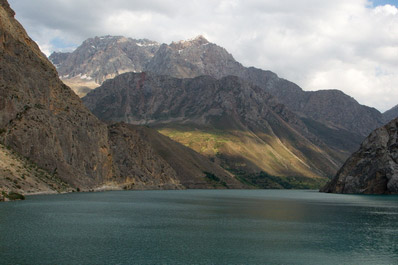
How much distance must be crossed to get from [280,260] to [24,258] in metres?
30.4

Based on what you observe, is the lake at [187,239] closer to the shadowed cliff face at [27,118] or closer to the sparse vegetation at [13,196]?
the sparse vegetation at [13,196]

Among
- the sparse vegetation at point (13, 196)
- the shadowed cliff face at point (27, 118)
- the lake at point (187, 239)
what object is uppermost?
the shadowed cliff face at point (27, 118)

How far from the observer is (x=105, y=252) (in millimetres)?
55125

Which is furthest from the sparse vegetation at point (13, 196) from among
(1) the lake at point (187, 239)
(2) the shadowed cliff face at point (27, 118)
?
(2) the shadowed cliff face at point (27, 118)

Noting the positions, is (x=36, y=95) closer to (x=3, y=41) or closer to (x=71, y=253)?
(x=3, y=41)

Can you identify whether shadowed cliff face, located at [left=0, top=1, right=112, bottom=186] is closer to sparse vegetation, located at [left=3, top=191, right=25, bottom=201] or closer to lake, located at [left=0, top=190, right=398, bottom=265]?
sparse vegetation, located at [left=3, top=191, right=25, bottom=201]

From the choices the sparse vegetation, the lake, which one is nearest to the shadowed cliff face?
the sparse vegetation

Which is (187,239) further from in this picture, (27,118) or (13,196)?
(27,118)

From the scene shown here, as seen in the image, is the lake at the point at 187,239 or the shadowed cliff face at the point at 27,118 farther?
the shadowed cliff face at the point at 27,118

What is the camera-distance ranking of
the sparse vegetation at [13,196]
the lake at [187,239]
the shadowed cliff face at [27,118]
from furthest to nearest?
1. the shadowed cliff face at [27,118]
2. the sparse vegetation at [13,196]
3. the lake at [187,239]

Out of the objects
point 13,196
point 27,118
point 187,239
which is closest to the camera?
point 187,239

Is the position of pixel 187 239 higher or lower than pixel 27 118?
lower

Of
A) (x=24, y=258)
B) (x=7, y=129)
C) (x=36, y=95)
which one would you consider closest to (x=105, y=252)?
(x=24, y=258)

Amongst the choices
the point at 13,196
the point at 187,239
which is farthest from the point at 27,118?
the point at 187,239
